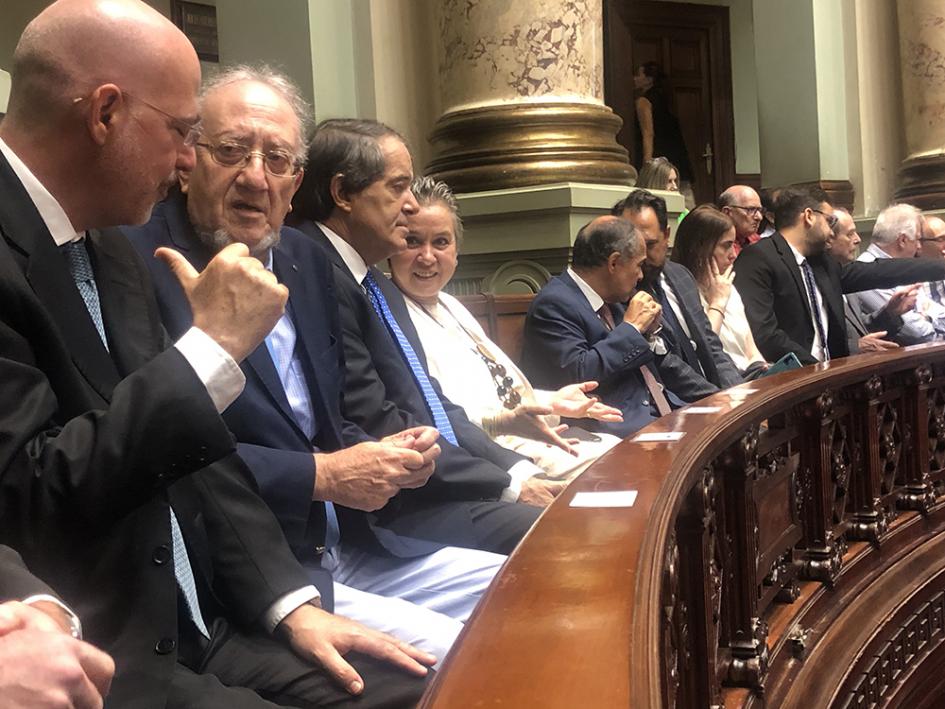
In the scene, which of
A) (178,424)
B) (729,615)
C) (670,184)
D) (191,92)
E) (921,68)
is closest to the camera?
(178,424)

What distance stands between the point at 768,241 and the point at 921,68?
3.40 metres

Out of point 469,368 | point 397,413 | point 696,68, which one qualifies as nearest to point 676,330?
point 469,368

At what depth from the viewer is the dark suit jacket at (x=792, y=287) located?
5.93m

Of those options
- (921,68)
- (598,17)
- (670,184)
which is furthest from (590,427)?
(921,68)

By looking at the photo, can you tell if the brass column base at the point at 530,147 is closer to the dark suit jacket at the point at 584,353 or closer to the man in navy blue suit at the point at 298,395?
the dark suit jacket at the point at 584,353

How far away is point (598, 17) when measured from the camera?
5832 mm

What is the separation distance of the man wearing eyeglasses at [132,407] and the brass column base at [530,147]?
12.2ft

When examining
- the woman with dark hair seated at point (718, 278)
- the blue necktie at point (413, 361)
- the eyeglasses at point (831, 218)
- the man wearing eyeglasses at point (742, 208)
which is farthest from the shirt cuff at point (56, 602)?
the man wearing eyeglasses at point (742, 208)

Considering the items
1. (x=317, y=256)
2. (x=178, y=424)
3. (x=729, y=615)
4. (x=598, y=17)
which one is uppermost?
(x=598, y=17)

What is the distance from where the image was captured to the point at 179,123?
178cm

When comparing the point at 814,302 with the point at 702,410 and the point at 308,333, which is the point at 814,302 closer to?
the point at 702,410

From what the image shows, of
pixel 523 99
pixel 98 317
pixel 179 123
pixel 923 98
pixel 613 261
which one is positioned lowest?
pixel 98 317

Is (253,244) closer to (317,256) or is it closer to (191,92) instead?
(317,256)

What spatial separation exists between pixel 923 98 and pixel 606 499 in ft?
25.6
